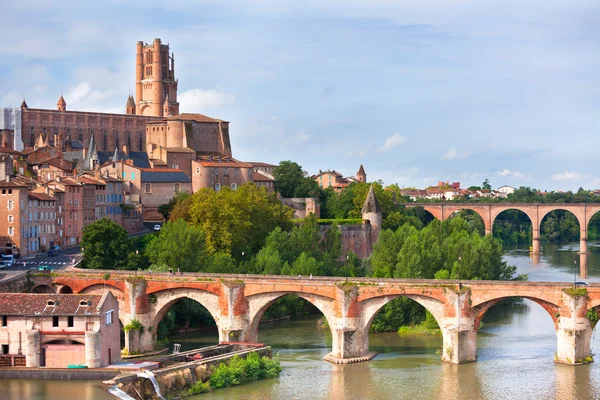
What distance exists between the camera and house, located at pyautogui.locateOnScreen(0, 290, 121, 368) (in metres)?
43.6

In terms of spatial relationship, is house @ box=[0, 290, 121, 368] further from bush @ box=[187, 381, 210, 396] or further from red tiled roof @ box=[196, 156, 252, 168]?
red tiled roof @ box=[196, 156, 252, 168]

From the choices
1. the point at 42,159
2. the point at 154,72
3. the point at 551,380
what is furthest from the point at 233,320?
the point at 154,72

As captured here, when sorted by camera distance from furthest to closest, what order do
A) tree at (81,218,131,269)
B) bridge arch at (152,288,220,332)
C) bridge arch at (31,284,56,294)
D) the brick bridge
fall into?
tree at (81,218,131,269) < bridge arch at (31,284,56,294) < bridge arch at (152,288,220,332) < the brick bridge

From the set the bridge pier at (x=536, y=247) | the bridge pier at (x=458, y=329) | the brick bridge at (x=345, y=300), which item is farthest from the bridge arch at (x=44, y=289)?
the bridge pier at (x=536, y=247)

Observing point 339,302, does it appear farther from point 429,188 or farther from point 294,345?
point 429,188

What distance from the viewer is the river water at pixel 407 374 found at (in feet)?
139

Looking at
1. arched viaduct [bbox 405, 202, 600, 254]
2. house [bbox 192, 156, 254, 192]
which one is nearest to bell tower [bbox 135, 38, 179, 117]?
arched viaduct [bbox 405, 202, 600, 254]

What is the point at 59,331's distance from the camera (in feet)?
145

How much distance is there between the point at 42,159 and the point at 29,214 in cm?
2306

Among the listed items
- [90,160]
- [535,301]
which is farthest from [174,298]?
[90,160]

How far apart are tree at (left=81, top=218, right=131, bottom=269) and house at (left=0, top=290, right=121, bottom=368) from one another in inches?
575

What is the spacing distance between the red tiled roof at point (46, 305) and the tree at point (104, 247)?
45.9 feet

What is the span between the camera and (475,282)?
4866 cm

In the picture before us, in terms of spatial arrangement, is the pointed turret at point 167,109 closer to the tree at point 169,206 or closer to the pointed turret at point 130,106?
the pointed turret at point 130,106
